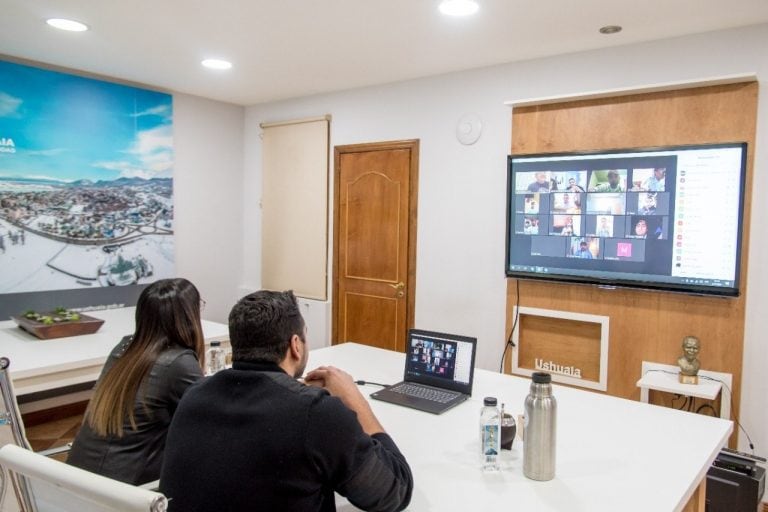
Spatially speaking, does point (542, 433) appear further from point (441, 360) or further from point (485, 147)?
point (485, 147)

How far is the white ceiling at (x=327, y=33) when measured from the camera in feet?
9.36

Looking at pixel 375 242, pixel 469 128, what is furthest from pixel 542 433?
pixel 375 242

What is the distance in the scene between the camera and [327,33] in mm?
3271

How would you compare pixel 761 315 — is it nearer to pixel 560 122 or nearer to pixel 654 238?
pixel 654 238

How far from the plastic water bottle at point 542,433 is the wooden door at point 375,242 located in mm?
2861

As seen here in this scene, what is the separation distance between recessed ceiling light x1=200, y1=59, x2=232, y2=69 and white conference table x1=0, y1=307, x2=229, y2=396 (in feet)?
6.02

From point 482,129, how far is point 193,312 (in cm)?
266

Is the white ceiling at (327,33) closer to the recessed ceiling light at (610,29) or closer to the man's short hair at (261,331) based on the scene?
the recessed ceiling light at (610,29)

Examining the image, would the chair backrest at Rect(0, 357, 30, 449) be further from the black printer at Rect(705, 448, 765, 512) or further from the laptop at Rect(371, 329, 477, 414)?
the black printer at Rect(705, 448, 765, 512)

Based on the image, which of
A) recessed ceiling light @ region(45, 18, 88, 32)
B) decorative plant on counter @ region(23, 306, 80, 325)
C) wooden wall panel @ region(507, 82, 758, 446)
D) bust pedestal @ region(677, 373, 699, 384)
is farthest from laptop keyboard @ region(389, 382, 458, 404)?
recessed ceiling light @ region(45, 18, 88, 32)

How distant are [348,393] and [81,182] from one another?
3.67 metres

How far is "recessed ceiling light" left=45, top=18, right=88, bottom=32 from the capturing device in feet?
10.4

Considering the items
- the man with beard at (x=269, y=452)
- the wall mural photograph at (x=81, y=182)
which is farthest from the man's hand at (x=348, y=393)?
the wall mural photograph at (x=81, y=182)

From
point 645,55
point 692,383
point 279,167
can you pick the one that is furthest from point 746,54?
point 279,167
